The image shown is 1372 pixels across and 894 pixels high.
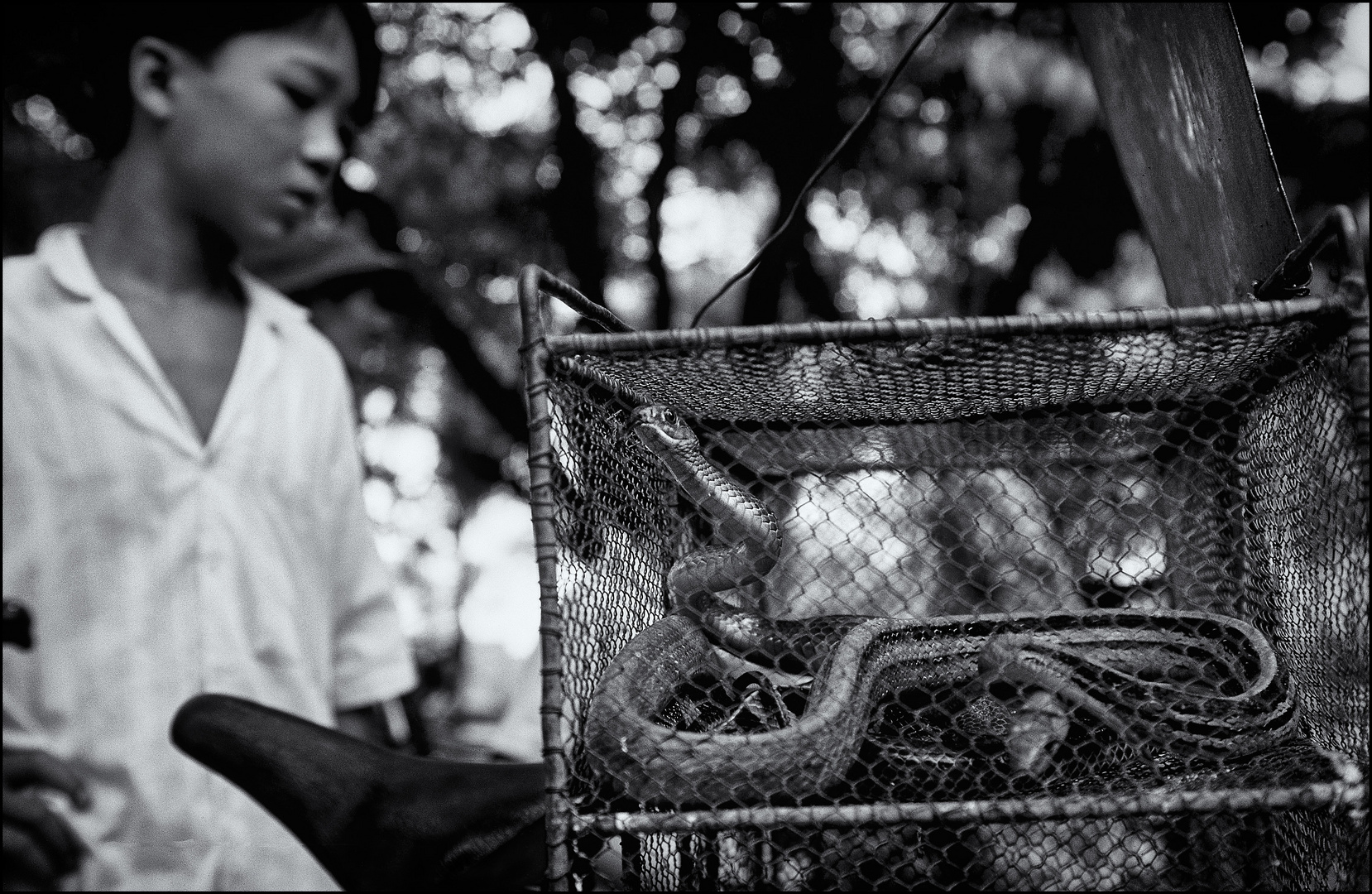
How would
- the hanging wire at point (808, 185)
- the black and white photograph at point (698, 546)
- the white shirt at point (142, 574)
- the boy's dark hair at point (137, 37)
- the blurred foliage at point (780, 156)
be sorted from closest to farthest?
the black and white photograph at point (698, 546) < the hanging wire at point (808, 185) < the white shirt at point (142, 574) < the boy's dark hair at point (137, 37) < the blurred foliage at point (780, 156)

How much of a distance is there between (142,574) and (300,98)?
92 cm

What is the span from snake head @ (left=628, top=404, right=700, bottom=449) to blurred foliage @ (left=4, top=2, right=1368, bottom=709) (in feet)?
10.2

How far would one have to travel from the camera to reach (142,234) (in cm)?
183

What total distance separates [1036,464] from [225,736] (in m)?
0.93

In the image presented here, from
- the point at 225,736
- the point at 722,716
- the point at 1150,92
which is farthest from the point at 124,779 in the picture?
the point at 1150,92

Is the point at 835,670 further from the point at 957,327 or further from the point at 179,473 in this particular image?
the point at 179,473

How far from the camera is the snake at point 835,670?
0.96 m

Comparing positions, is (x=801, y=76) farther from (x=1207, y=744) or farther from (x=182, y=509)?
(x=1207, y=744)

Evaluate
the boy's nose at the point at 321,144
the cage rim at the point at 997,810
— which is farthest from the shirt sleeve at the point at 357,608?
the cage rim at the point at 997,810

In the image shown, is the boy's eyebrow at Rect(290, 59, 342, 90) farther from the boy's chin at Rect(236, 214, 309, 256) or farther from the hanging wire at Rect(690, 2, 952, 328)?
the hanging wire at Rect(690, 2, 952, 328)

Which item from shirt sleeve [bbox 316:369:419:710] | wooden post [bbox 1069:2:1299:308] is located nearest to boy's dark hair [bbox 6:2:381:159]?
shirt sleeve [bbox 316:369:419:710]

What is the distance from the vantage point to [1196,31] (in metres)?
1.35

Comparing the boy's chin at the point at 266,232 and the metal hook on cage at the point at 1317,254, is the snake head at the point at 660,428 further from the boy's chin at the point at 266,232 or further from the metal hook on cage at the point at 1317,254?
the boy's chin at the point at 266,232

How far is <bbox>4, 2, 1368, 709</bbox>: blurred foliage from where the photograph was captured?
4852 millimetres
